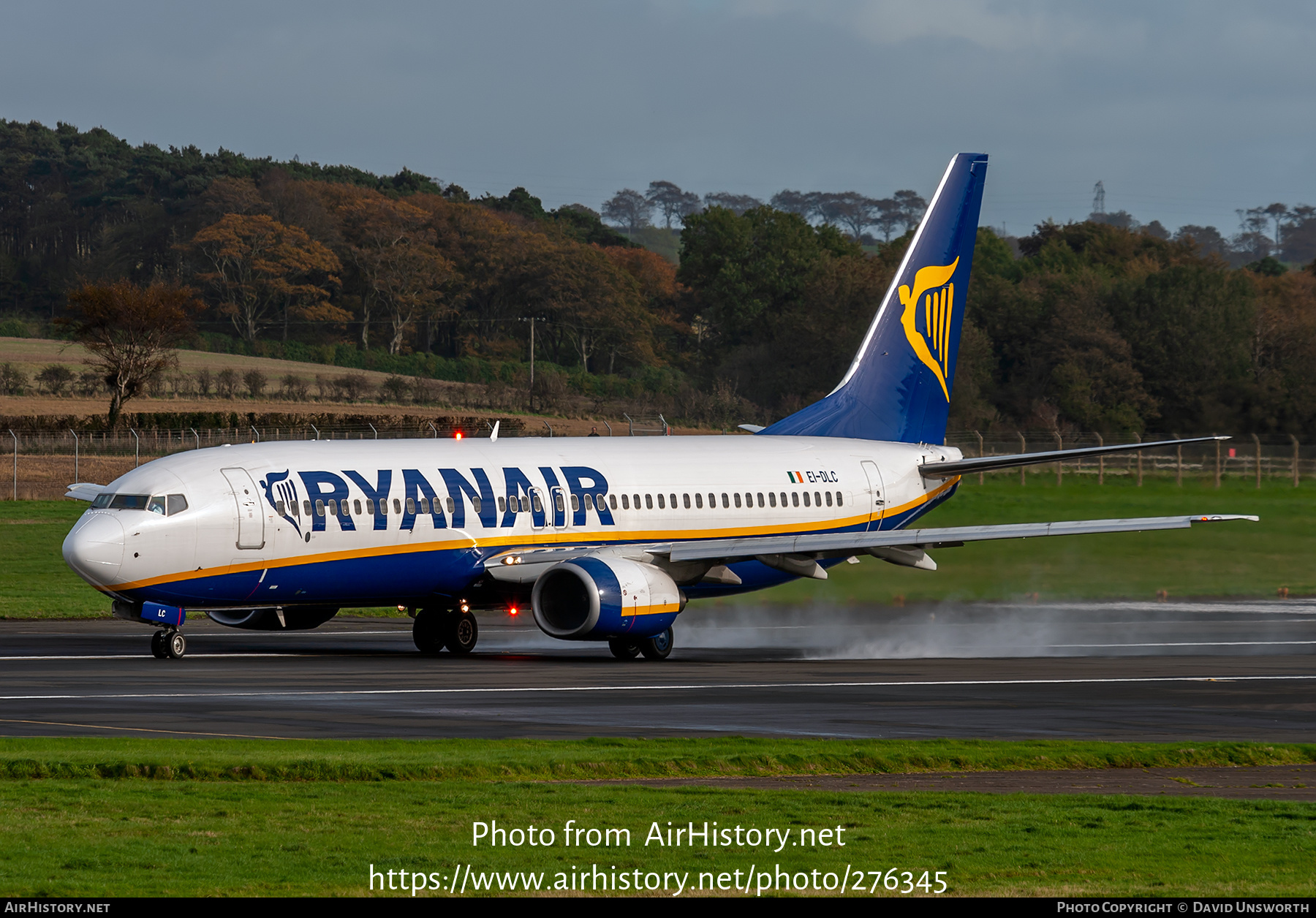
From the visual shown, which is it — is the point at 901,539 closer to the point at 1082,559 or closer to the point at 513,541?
the point at 513,541

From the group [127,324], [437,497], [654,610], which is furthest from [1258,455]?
[127,324]

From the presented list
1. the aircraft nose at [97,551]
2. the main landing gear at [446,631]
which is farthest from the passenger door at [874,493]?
the aircraft nose at [97,551]

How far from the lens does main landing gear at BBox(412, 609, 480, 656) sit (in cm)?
3606

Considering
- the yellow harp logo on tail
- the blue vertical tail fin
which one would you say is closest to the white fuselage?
the blue vertical tail fin

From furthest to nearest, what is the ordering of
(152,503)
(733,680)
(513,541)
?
(513,541)
(152,503)
(733,680)

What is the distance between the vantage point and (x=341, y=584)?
33344 millimetres

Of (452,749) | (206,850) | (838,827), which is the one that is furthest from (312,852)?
(452,749)

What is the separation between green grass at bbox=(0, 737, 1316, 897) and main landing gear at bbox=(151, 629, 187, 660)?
12561 mm

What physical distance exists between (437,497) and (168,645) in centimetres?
553

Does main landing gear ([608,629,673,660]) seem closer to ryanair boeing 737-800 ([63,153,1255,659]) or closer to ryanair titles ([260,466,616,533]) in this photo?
ryanair boeing 737-800 ([63,153,1255,659])

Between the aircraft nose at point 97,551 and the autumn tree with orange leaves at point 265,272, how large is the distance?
121 meters

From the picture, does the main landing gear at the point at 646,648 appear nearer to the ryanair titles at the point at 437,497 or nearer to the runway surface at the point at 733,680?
the runway surface at the point at 733,680

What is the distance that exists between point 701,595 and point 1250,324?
179ft

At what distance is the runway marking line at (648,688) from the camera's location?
85.2 feet
